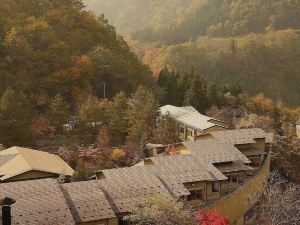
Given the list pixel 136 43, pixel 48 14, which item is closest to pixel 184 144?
pixel 48 14

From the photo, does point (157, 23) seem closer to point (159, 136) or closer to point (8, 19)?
point (8, 19)

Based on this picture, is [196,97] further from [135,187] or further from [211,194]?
[135,187]

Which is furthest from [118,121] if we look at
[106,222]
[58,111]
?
[106,222]

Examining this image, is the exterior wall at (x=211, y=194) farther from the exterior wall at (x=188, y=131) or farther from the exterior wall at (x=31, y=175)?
the exterior wall at (x=188, y=131)

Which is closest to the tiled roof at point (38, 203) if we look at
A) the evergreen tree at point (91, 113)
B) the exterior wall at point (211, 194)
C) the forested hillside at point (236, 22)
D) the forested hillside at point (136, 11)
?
the exterior wall at point (211, 194)

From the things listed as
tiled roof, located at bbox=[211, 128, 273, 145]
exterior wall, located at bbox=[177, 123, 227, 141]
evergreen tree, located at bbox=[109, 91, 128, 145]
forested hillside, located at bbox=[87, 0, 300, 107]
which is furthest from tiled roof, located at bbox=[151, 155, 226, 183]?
forested hillside, located at bbox=[87, 0, 300, 107]
